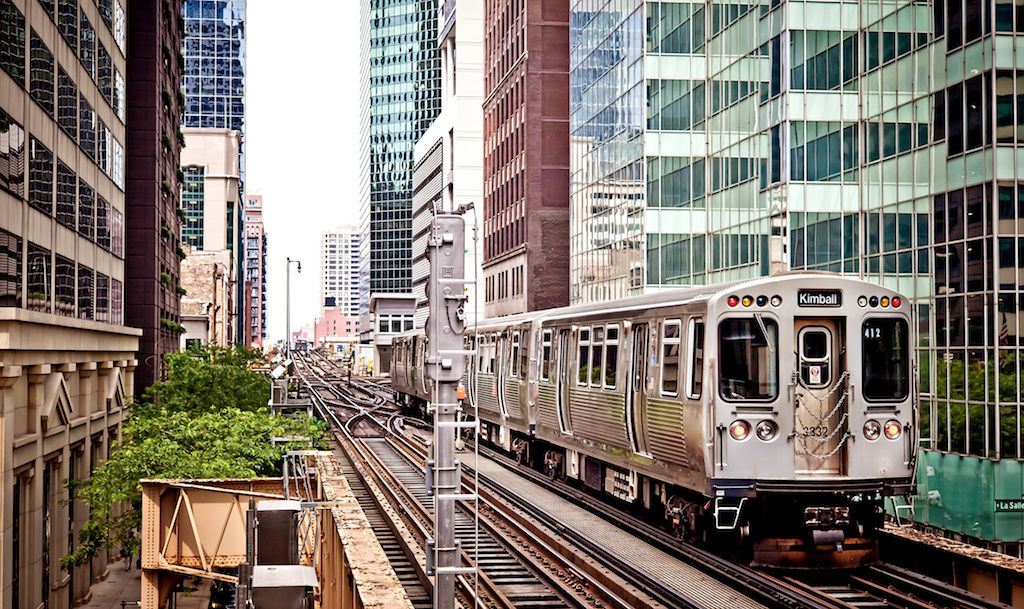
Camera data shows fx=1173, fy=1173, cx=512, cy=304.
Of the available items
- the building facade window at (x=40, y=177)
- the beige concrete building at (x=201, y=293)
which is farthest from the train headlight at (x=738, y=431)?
the beige concrete building at (x=201, y=293)

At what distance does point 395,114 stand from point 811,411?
17695 centimetres

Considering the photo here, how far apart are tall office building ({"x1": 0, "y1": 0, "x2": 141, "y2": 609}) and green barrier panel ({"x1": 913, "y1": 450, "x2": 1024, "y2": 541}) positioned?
2122cm

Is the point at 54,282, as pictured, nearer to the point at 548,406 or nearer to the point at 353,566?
the point at 548,406

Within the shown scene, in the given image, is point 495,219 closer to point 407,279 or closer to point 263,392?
point 263,392

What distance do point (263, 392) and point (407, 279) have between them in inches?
5621

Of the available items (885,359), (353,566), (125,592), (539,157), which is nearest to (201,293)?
(539,157)

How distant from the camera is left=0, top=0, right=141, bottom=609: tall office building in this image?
22.7m

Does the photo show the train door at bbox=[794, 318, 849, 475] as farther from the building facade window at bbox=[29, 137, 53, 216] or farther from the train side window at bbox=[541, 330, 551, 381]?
the building facade window at bbox=[29, 137, 53, 216]

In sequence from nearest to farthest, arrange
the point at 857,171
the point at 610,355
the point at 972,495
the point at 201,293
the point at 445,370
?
the point at 445,370, the point at 610,355, the point at 972,495, the point at 857,171, the point at 201,293

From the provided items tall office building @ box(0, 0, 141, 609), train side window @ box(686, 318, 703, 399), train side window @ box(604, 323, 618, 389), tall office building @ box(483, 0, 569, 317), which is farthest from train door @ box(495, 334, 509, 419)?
tall office building @ box(483, 0, 569, 317)

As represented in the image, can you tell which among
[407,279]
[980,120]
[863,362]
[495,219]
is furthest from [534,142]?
[407,279]

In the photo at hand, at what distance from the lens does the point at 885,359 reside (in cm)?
1605

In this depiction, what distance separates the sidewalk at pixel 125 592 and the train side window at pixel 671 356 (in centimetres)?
1758

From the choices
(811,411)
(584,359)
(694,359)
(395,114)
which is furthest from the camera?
(395,114)
